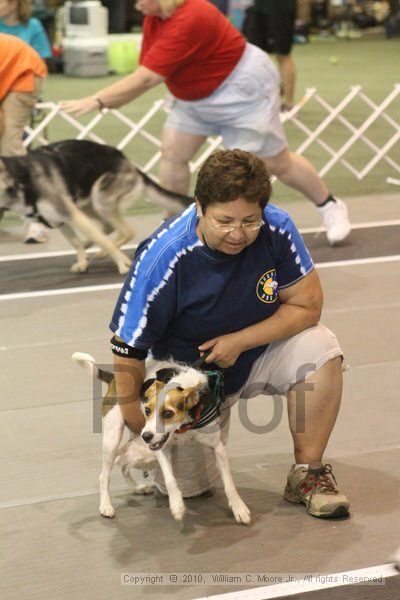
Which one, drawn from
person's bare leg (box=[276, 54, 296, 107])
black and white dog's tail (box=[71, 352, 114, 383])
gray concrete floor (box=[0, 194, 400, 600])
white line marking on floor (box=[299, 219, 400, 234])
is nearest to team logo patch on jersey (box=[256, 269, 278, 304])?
black and white dog's tail (box=[71, 352, 114, 383])

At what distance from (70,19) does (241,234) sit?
10295mm

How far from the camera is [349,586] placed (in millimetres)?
2229

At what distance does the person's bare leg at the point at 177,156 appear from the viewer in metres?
5.00

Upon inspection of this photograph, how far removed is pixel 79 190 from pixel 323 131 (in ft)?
12.8

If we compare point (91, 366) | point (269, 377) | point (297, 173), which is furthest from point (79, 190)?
point (269, 377)

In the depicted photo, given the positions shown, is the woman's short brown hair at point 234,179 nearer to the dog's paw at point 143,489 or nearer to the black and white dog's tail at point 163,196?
the dog's paw at point 143,489

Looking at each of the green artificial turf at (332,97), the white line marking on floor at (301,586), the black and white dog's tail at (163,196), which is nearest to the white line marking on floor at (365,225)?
the green artificial turf at (332,97)

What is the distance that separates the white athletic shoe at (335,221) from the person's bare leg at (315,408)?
2.65 meters

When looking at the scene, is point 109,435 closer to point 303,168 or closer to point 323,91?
point 303,168

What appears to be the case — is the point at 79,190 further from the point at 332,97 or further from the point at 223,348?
the point at 332,97

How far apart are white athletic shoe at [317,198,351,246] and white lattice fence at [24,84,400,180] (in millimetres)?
1538

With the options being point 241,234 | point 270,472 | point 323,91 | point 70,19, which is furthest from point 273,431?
point 70,19
